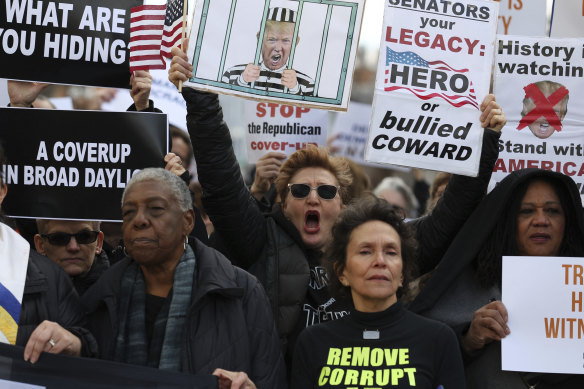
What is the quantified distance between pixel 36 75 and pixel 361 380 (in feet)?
9.70

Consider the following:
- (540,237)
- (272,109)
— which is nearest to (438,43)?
(540,237)

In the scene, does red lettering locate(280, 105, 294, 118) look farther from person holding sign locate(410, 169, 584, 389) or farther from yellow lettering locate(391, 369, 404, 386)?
yellow lettering locate(391, 369, 404, 386)

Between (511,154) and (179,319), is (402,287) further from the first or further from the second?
(511,154)

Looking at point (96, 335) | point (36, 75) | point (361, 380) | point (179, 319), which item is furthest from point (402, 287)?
point (36, 75)

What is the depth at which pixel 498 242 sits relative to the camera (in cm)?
500

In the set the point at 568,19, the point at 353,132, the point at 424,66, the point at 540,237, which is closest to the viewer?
the point at 540,237

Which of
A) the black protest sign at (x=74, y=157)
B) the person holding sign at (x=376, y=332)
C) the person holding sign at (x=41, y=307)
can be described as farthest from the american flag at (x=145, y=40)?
the person holding sign at (x=376, y=332)

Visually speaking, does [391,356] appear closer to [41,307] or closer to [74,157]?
[41,307]

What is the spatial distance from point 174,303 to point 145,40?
2.04m

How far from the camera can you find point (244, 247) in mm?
5262

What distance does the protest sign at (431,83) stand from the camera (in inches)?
220

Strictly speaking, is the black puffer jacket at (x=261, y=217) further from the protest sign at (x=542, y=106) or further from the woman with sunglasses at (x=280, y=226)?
the protest sign at (x=542, y=106)

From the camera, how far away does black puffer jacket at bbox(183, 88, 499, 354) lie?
5.18m

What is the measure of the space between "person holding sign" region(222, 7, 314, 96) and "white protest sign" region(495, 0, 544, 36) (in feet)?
6.99
